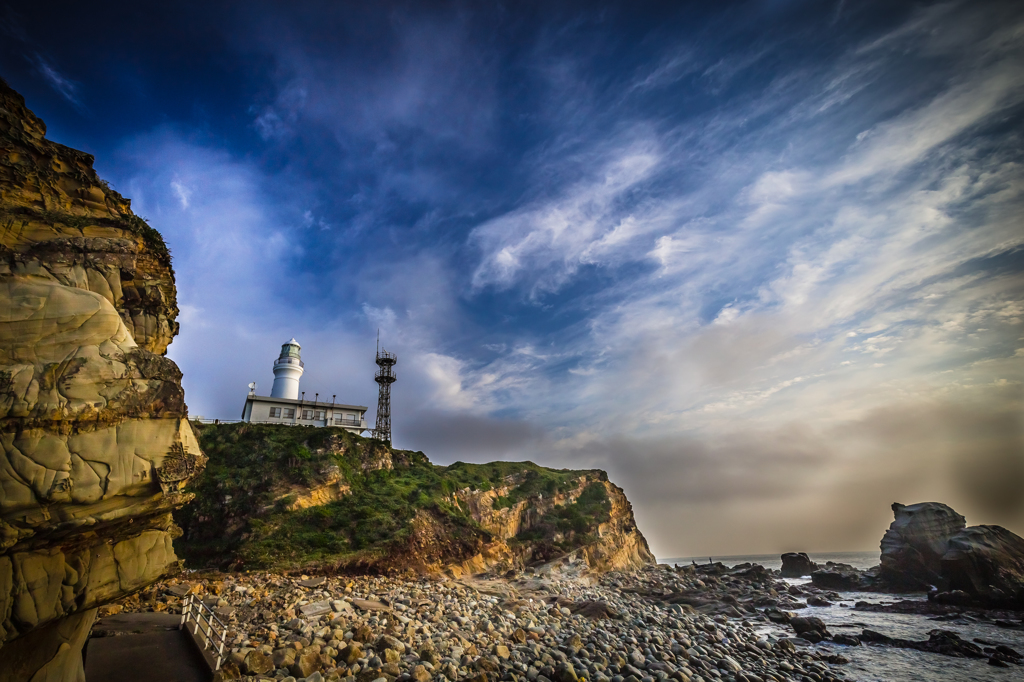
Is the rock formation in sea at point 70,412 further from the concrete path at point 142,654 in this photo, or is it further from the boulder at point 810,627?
the boulder at point 810,627

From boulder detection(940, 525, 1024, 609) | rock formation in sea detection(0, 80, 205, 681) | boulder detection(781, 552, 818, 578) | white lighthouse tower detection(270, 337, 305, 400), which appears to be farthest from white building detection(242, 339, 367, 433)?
boulder detection(781, 552, 818, 578)

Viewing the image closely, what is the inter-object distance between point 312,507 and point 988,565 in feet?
148

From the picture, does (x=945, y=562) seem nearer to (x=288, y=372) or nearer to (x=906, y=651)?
(x=906, y=651)

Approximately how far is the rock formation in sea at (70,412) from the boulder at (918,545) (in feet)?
174

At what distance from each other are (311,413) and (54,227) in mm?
37228

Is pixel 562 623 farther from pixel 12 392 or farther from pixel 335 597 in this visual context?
pixel 12 392

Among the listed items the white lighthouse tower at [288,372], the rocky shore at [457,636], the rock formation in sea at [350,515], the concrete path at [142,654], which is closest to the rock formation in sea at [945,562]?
the rocky shore at [457,636]

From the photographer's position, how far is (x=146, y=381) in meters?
5.98

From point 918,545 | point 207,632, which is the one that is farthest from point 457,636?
point 918,545

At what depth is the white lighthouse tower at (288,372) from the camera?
4144 centimetres

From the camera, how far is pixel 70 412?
17.2 ft

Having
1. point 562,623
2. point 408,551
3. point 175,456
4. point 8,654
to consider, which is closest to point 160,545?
point 8,654

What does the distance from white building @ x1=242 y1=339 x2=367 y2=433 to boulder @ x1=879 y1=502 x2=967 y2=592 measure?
50.6 meters

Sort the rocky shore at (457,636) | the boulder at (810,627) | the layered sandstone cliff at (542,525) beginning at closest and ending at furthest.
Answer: the rocky shore at (457,636) < the boulder at (810,627) < the layered sandstone cliff at (542,525)
